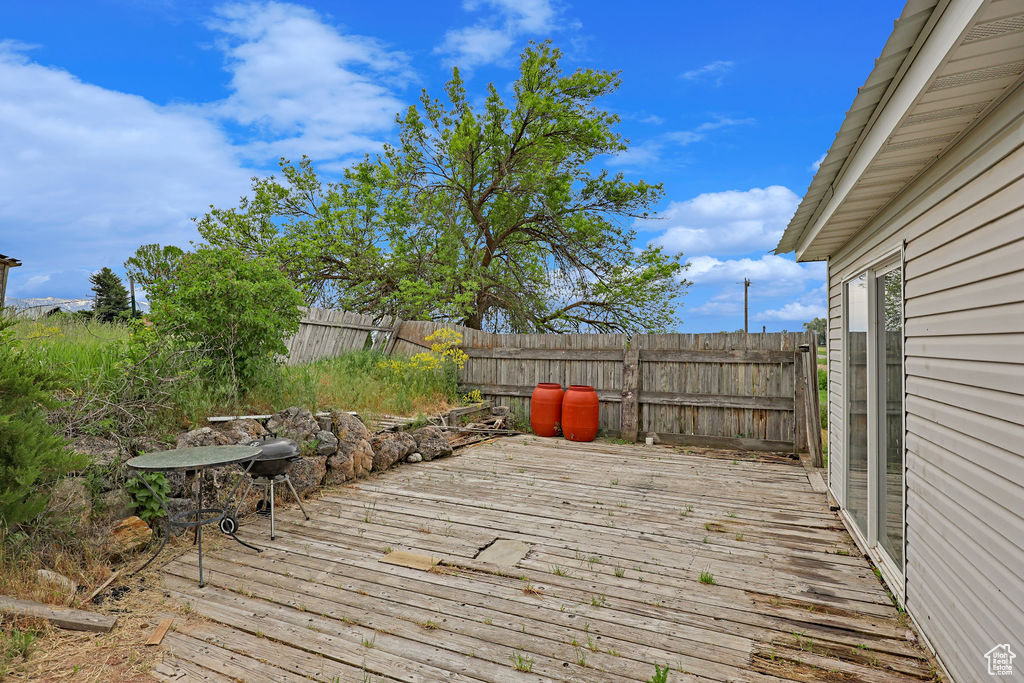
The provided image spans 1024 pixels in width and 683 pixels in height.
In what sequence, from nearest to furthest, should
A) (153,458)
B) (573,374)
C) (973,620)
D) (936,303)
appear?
(973,620) < (936,303) < (153,458) < (573,374)

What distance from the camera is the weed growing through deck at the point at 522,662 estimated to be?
Result: 2337mm

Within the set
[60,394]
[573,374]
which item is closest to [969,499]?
[60,394]

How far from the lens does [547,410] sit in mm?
8516

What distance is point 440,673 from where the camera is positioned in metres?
2.31

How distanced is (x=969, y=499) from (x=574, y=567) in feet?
6.91

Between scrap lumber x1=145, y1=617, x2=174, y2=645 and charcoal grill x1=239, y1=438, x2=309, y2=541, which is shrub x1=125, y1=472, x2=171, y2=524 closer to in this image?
charcoal grill x1=239, y1=438, x2=309, y2=541

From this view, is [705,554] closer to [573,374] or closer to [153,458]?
[153,458]

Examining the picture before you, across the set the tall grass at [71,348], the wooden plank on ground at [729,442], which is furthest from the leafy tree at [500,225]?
the tall grass at [71,348]

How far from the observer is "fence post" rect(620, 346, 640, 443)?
27.1 ft

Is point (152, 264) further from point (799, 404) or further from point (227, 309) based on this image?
point (799, 404)

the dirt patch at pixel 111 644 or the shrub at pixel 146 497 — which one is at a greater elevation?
the shrub at pixel 146 497

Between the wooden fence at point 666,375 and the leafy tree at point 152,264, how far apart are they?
4177 mm

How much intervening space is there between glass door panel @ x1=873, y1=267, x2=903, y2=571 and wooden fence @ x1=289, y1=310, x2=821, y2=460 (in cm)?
350

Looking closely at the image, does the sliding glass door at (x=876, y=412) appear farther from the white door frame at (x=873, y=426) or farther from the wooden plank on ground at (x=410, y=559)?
the wooden plank on ground at (x=410, y=559)
